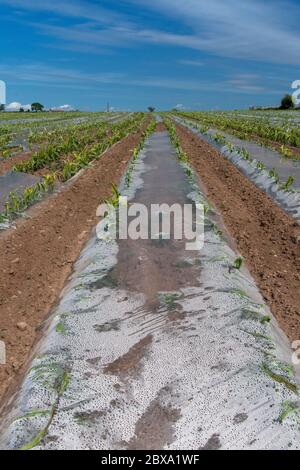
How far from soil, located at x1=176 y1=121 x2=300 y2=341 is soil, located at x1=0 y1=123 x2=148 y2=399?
7.00ft

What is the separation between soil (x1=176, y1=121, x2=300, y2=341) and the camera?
4.92 m

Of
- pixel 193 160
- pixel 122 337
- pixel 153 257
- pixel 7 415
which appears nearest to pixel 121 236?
pixel 153 257

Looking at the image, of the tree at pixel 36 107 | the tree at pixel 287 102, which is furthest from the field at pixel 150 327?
the tree at pixel 36 107

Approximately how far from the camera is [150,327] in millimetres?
3783

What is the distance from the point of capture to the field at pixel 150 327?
274 centimetres

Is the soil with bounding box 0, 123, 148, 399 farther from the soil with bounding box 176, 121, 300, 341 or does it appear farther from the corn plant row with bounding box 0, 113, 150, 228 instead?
the soil with bounding box 176, 121, 300, 341

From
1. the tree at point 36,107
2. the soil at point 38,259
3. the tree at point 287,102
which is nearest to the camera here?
the soil at point 38,259

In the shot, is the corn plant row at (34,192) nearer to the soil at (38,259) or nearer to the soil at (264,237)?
the soil at (38,259)

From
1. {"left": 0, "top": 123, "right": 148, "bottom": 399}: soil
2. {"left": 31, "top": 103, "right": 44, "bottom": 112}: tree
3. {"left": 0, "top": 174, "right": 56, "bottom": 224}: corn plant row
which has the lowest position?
{"left": 0, "top": 123, "right": 148, "bottom": 399}: soil

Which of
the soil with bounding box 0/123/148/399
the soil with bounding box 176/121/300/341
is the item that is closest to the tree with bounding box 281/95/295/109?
the soil with bounding box 176/121/300/341

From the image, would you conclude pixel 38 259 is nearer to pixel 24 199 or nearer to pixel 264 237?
pixel 24 199

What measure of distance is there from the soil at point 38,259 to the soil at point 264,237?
2.13m

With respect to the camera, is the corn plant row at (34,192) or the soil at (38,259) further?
the corn plant row at (34,192)
